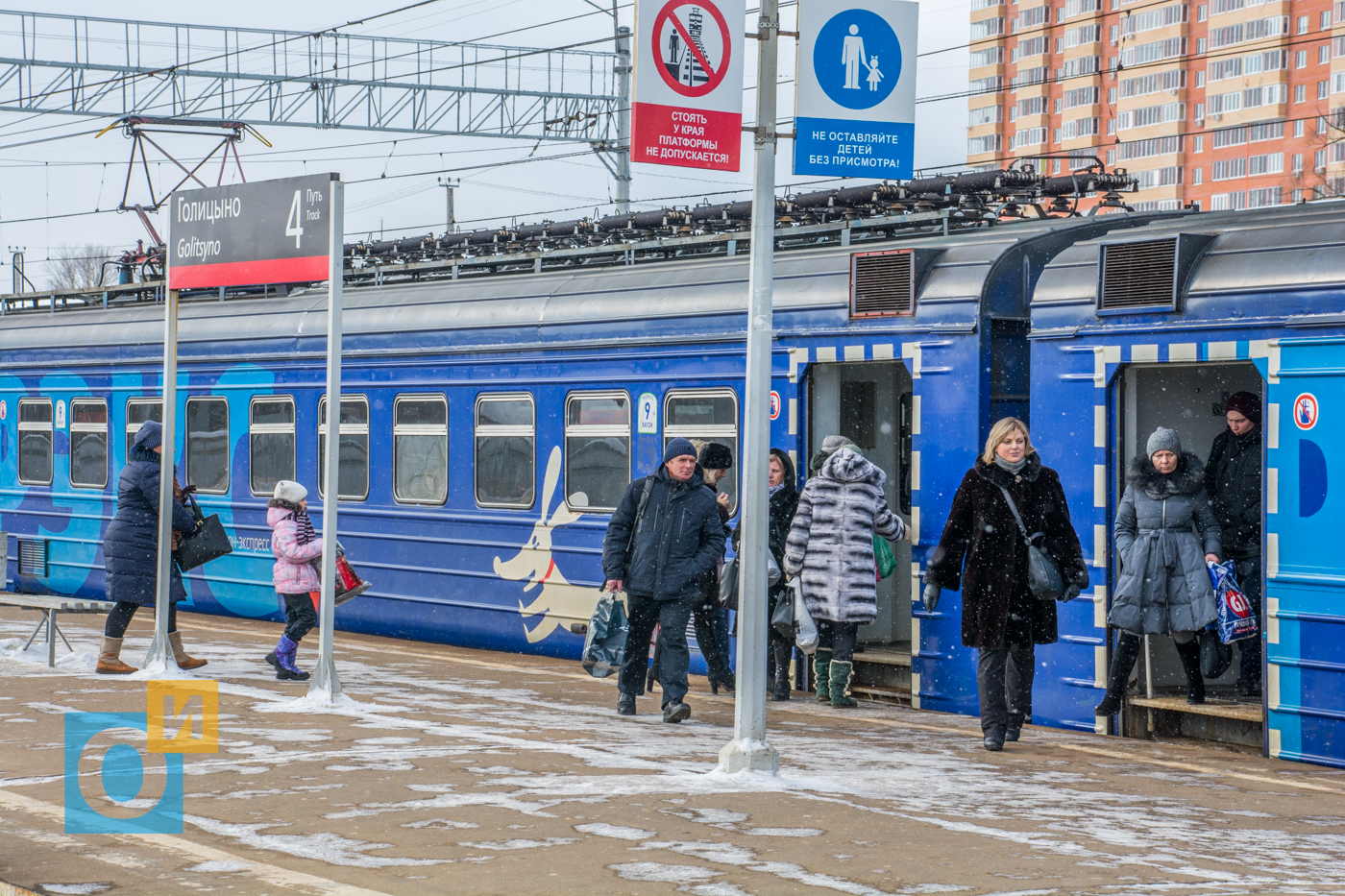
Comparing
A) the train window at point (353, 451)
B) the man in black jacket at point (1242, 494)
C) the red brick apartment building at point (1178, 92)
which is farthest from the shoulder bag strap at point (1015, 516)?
the red brick apartment building at point (1178, 92)

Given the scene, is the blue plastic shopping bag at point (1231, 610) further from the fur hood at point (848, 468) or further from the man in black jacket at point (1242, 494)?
the fur hood at point (848, 468)

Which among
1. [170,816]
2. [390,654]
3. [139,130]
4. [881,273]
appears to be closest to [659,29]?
[881,273]

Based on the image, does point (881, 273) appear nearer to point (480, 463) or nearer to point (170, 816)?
point (480, 463)

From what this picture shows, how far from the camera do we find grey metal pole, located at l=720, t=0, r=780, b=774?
7508 millimetres

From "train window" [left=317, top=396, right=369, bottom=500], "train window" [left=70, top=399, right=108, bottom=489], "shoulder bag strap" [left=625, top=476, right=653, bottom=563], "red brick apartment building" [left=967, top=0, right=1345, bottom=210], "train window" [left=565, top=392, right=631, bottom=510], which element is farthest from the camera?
"red brick apartment building" [left=967, top=0, right=1345, bottom=210]

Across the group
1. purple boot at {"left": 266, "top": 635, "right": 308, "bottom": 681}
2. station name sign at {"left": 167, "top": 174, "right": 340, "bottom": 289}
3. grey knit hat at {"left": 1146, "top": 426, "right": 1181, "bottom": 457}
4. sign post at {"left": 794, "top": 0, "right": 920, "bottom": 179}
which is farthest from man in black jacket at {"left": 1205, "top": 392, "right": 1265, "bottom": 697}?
purple boot at {"left": 266, "top": 635, "right": 308, "bottom": 681}

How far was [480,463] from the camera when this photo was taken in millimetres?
12891

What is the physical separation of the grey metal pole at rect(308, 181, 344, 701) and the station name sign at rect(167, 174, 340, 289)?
2.6 inches

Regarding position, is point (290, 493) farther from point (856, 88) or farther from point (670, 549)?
point (856, 88)

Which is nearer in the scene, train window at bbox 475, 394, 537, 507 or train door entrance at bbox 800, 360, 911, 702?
train door entrance at bbox 800, 360, 911, 702

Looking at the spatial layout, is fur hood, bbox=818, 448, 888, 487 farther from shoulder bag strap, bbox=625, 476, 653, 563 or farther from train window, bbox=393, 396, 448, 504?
train window, bbox=393, 396, 448, 504

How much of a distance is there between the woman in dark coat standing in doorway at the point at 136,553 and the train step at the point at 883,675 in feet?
13.4

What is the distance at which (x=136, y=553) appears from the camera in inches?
436

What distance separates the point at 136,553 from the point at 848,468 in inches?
178
